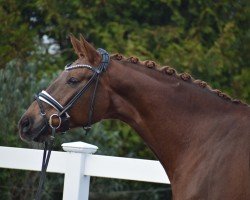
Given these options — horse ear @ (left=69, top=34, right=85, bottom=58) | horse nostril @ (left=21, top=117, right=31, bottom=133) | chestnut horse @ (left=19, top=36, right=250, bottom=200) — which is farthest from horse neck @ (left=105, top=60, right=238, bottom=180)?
horse nostril @ (left=21, top=117, right=31, bottom=133)

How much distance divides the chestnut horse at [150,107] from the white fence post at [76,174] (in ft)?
4.35

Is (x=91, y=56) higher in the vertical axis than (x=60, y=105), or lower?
higher

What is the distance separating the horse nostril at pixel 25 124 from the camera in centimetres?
469

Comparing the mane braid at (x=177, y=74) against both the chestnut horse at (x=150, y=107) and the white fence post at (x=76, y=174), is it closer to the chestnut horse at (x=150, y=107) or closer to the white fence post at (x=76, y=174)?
the chestnut horse at (x=150, y=107)

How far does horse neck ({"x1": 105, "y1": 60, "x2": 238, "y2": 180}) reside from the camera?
183 inches

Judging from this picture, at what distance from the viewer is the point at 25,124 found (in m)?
4.70

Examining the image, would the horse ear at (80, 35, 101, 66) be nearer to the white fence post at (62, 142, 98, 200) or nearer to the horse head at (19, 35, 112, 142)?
the horse head at (19, 35, 112, 142)

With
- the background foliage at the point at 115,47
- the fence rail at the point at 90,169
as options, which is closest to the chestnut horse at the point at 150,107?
the fence rail at the point at 90,169

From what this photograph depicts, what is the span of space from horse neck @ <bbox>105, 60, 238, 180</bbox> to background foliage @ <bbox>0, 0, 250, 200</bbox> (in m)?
3.11

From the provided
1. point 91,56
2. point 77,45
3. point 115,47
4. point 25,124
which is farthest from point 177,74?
point 115,47

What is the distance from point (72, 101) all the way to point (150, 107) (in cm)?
48

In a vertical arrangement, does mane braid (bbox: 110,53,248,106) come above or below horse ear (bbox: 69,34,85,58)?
below

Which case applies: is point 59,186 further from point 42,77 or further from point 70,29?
point 70,29

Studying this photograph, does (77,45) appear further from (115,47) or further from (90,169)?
(115,47)
